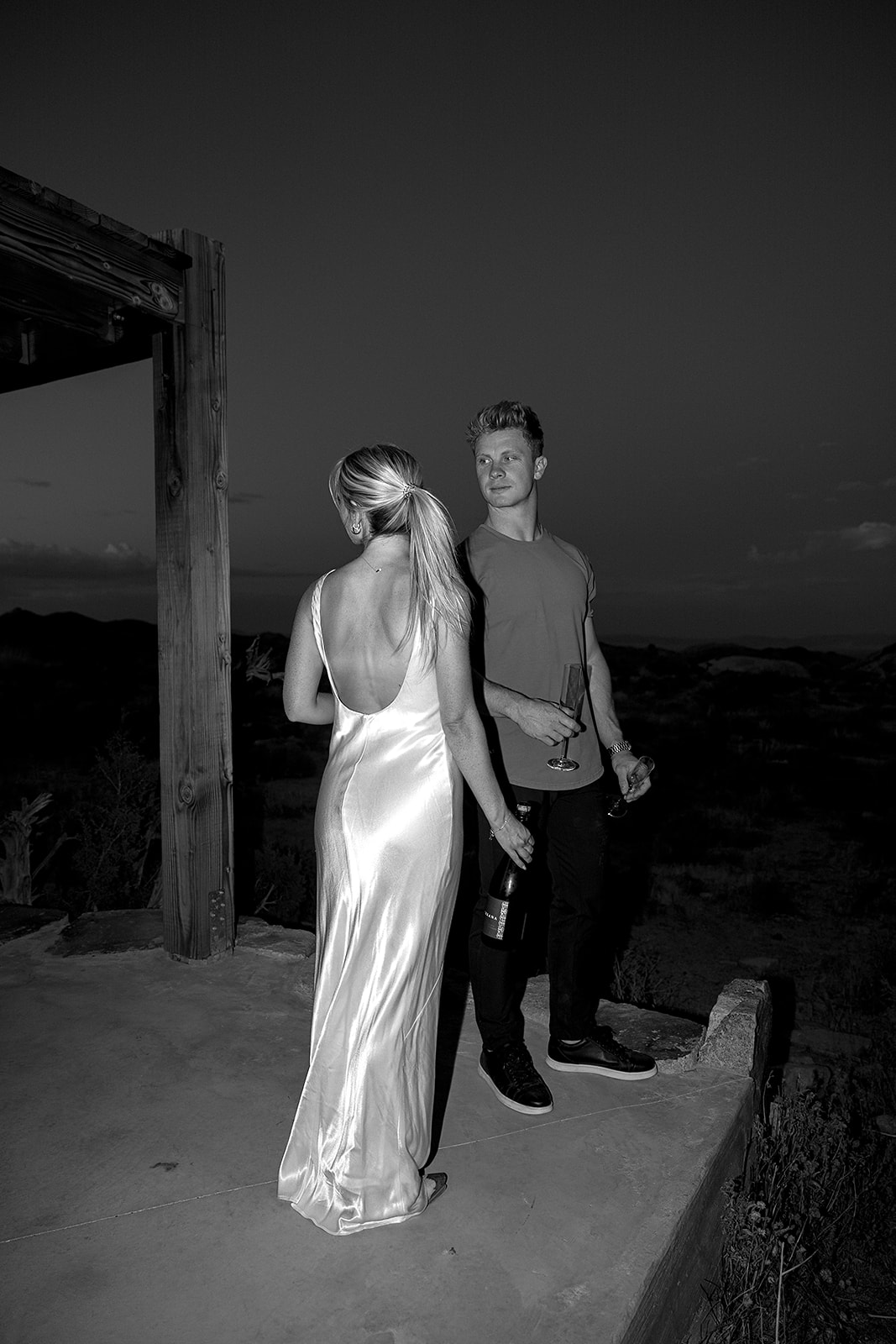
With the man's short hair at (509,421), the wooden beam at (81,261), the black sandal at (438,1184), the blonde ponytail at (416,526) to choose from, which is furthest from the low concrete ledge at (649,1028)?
the wooden beam at (81,261)

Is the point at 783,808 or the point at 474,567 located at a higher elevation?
the point at 474,567

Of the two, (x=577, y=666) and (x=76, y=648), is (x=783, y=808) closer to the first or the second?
(x=577, y=666)

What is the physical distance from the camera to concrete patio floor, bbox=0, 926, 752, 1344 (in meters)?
2.17

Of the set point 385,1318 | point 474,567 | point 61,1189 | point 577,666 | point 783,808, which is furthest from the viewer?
point 783,808

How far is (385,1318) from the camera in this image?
7.06 ft

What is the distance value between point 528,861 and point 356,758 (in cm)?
58

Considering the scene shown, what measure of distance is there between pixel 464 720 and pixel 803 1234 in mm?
2327

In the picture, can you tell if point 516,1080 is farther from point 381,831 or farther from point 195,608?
point 195,608

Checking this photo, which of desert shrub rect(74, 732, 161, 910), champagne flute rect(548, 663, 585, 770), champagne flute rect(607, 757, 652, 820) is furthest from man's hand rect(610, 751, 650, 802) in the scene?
desert shrub rect(74, 732, 161, 910)

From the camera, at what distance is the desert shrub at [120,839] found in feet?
22.9

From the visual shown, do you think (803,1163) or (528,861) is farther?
(803,1163)

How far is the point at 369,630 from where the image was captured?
2.33 metres

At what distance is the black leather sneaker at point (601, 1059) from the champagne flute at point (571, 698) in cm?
99

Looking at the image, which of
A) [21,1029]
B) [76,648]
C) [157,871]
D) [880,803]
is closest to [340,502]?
[21,1029]
